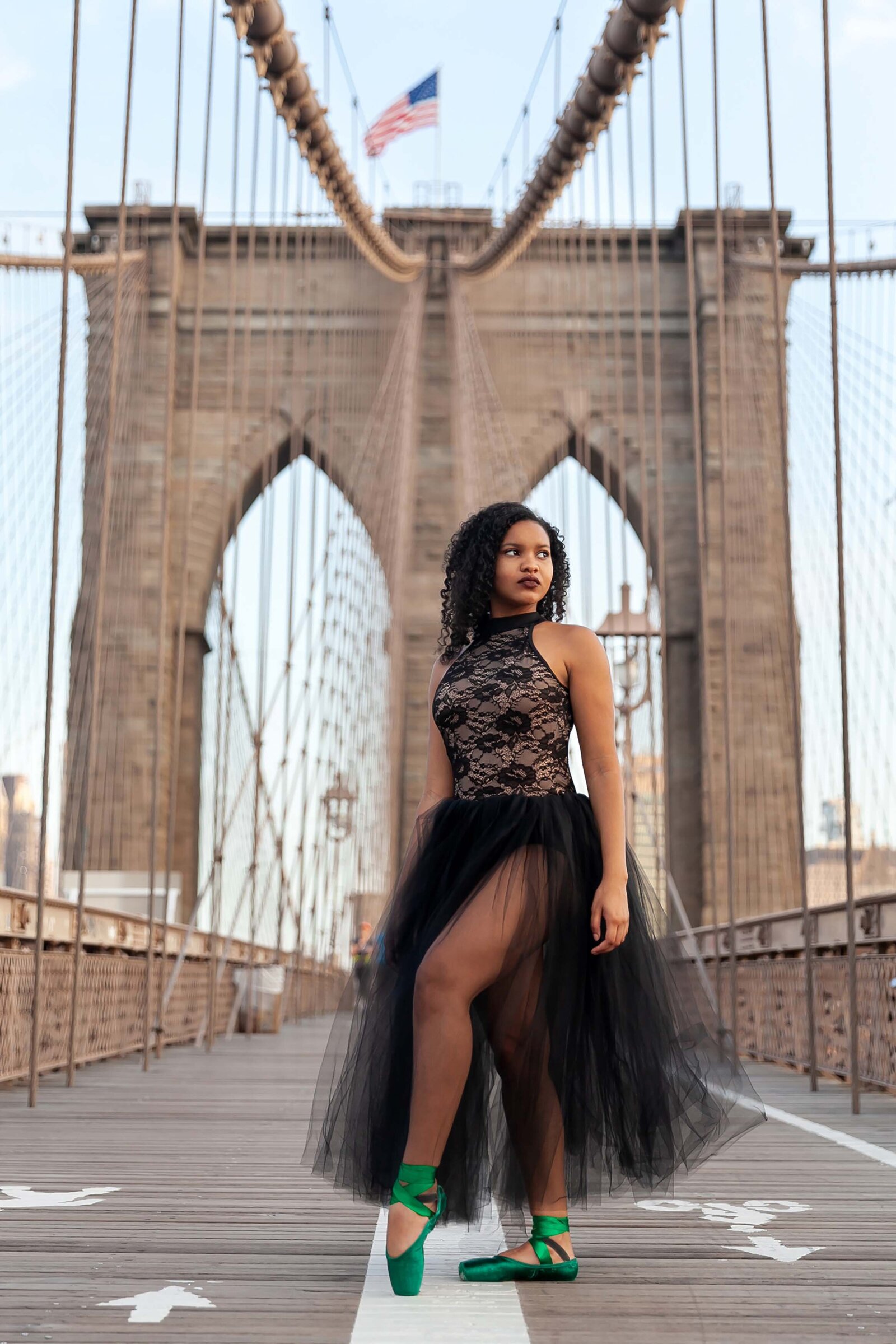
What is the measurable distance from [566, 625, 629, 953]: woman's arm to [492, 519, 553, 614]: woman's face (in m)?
0.08

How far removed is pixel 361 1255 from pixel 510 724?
31.9 inches

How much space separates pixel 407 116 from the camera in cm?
2038

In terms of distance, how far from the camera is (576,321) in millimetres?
22344

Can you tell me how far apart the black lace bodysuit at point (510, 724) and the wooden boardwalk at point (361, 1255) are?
2.22 ft

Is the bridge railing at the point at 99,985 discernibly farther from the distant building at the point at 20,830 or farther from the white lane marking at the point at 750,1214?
the white lane marking at the point at 750,1214

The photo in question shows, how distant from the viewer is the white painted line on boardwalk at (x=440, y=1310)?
180 cm

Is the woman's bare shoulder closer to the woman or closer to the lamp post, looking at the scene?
the woman

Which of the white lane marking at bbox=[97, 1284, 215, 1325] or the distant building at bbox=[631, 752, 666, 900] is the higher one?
the distant building at bbox=[631, 752, 666, 900]

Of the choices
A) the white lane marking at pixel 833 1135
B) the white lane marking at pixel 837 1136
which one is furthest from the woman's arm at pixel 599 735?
the white lane marking at pixel 837 1136

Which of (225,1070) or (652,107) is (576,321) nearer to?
(652,107)

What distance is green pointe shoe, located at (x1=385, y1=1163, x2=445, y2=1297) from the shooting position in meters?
2.02

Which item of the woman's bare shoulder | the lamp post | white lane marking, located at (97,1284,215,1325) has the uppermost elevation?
the lamp post

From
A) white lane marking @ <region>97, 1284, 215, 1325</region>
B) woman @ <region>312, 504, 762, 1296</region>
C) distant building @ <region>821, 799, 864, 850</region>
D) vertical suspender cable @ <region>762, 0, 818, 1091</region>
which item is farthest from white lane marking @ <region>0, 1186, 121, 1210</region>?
distant building @ <region>821, 799, 864, 850</region>

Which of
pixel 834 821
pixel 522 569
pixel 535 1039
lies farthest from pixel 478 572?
pixel 834 821
